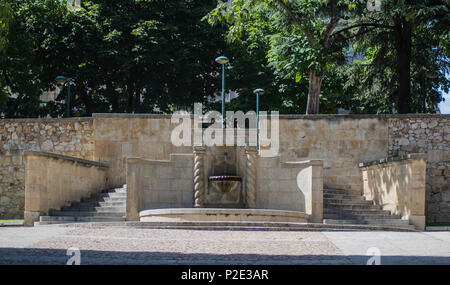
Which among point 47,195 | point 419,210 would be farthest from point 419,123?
point 47,195

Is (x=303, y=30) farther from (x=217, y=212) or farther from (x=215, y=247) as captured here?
(x=215, y=247)

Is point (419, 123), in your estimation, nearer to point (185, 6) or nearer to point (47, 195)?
point (47, 195)

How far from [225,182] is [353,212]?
4314mm

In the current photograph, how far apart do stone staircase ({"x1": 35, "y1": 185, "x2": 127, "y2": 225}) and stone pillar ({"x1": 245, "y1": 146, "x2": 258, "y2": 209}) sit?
387 centimetres

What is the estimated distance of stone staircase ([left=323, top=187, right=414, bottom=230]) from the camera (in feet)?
58.0

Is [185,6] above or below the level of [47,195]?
above

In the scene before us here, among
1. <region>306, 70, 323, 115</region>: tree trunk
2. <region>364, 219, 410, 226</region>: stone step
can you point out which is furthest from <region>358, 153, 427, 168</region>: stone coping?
<region>306, 70, 323, 115</region>: tree trunk

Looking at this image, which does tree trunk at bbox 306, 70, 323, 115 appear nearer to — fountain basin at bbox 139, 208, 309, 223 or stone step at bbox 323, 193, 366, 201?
stone step at bbox 323, 193, 366, 201

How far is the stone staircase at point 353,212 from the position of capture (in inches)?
696

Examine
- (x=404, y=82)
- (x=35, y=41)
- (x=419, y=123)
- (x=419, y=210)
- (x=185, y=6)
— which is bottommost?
(x=419, y=210)

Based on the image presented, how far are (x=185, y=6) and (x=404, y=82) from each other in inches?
568
